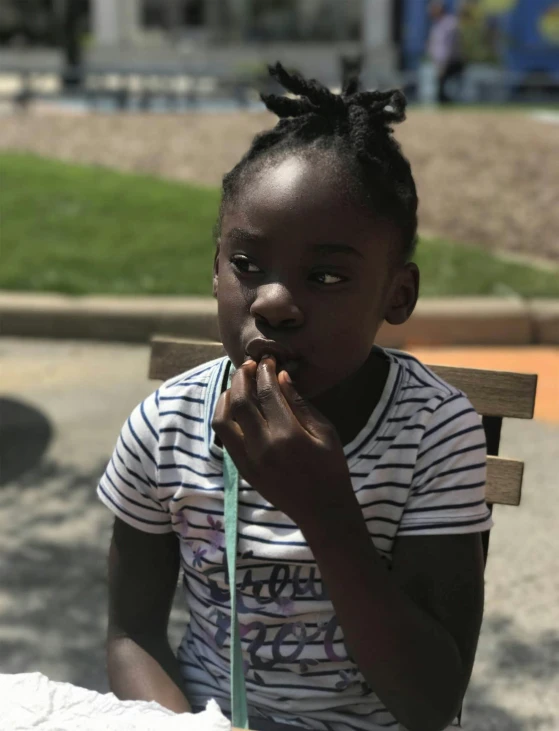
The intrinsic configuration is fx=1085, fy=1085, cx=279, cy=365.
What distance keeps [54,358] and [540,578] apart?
3.64 metres

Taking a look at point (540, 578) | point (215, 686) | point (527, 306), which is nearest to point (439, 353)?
point (527, 306)

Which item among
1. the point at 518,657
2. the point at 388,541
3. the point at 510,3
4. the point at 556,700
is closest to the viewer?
the point at 388,541

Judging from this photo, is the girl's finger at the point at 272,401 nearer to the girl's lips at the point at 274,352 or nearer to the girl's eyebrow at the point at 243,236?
the girl's lips at the point at 274,352

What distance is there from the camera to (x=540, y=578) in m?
3.89

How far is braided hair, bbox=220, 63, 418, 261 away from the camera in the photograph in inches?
62.8

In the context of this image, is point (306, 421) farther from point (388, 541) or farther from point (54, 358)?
point (54, 358)

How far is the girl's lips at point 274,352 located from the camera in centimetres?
150

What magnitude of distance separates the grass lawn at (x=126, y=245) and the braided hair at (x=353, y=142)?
18.1ft

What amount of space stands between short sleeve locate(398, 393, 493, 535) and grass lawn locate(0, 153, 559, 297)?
5.55 metres

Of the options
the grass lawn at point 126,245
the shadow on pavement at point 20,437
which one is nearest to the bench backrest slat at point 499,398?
the shadow on pavement at point 20,437

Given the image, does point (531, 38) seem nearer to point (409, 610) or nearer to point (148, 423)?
point (148, 423)

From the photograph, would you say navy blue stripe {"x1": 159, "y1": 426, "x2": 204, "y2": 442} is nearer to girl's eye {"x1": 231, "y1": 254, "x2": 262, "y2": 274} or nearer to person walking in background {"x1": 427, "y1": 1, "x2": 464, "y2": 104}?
girl's eye {"x1": 231, "y1": 254, "x2": 262, "y2": 274}

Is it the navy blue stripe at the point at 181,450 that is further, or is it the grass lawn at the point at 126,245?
the grass lawn at the point at 126,245

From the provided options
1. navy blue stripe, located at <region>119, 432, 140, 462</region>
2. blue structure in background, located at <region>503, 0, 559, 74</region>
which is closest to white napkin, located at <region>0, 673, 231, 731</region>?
navy blue stripe, located at <region>119, 432, 140, 462</region>
